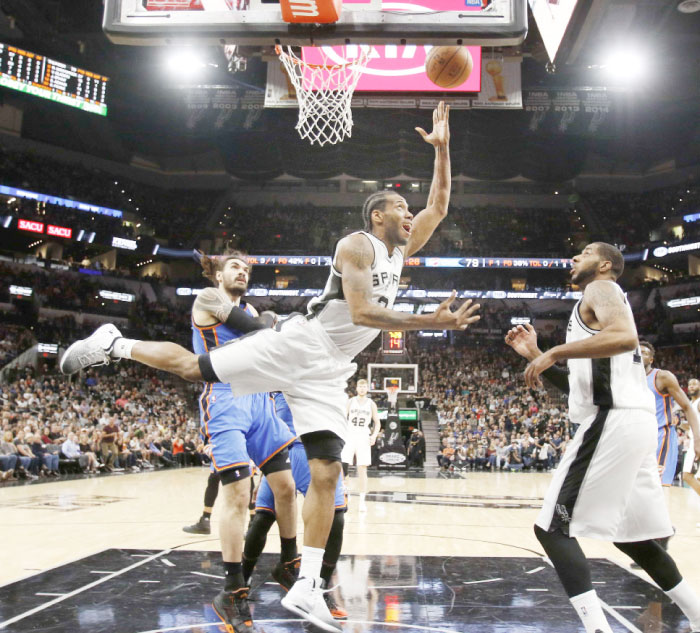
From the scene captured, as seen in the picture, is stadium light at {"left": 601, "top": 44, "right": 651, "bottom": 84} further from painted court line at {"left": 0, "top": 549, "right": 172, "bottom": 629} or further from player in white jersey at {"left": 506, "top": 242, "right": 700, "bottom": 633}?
painted court line at {"left": 0, "top": 549, "right": 172, "bottom": 629}

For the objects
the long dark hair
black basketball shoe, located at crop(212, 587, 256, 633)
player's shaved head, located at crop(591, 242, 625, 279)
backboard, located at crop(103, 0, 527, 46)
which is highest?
backboard, located at crop(103, 0, 527, 46)

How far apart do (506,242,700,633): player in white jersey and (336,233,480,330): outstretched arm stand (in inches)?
19.1

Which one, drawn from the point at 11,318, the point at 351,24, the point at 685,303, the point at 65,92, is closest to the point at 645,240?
the point at 685,303

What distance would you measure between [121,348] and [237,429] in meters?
0.95

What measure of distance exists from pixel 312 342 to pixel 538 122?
25.5m

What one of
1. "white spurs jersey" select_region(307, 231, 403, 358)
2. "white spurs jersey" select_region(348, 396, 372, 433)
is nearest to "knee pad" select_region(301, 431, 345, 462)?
"white spurs jersey" select_region(307, 231, 403, 358)

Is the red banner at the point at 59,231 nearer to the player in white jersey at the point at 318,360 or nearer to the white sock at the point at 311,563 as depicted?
the player in white jersey at the point at 318,360

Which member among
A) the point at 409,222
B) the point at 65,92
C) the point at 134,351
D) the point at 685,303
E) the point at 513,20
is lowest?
the point at 134,351

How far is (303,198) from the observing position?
38.7 meters

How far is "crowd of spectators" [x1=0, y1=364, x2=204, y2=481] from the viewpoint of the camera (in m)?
14.9

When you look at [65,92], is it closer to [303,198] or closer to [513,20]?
[303,198]

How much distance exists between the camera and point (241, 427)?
4449 mm

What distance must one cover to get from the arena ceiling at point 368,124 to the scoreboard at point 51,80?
1.11m

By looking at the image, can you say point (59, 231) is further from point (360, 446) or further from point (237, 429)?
point (237, 429)
